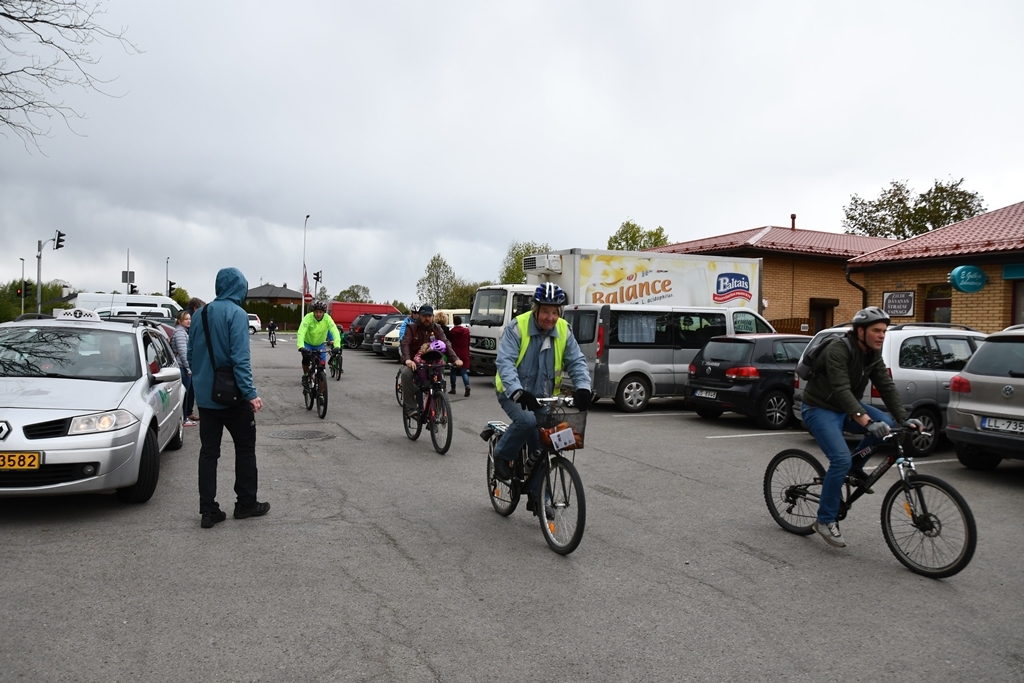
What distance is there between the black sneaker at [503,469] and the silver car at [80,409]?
9.17 ft

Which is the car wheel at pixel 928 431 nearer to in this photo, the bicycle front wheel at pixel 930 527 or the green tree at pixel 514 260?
the bicycle front wheel at pixel 930 527

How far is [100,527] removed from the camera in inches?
225

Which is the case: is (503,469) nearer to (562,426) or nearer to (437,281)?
(562,426)

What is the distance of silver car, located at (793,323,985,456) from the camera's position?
10.2m

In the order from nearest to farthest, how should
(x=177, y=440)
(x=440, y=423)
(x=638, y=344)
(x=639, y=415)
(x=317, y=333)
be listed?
(x=177, y=440), (x=440, y=423), (x=317, y=333), (x=639, y=415), (x=638, y=344)

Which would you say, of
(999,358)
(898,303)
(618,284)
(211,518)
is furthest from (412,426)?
(898,303)

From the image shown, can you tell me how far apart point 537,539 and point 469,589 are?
3.88 feet

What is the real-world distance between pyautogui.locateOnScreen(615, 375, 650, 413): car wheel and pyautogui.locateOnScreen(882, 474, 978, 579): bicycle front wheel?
9112 millimetres

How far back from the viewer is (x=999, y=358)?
832cm

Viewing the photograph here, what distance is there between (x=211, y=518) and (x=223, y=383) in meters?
1.02

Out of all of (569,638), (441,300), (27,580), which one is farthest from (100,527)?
(441,300)

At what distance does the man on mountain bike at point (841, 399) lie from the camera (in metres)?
5.36

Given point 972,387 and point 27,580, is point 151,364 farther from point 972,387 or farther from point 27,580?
point 972,387

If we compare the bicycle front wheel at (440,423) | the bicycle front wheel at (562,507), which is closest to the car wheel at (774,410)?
the bicycle front wheel at (440,423)
